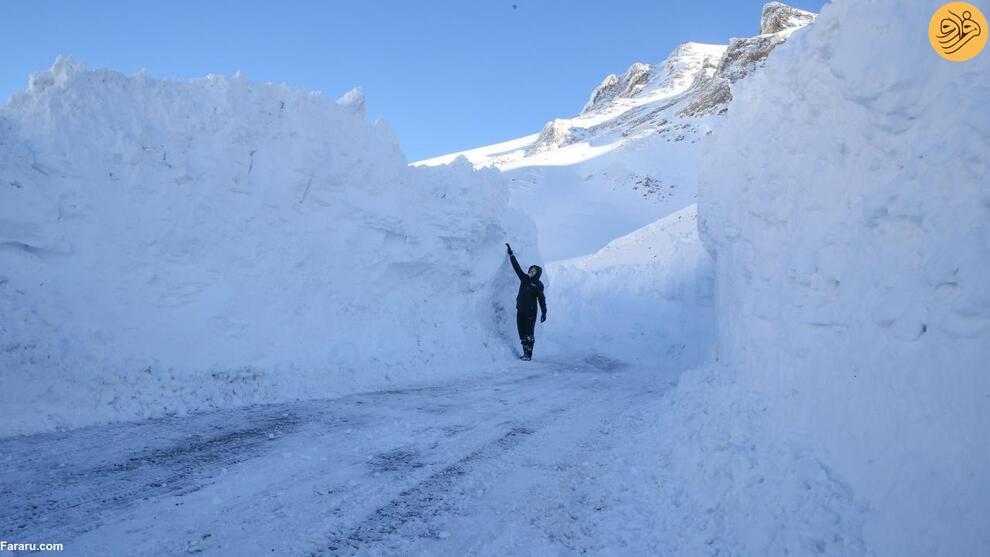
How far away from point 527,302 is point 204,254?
703cm

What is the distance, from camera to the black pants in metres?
12.2

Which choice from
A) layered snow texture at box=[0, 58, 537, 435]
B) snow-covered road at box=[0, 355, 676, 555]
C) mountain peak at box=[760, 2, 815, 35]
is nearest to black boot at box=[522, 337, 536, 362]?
layered snow texture at box=[0, 58, 537, 435]

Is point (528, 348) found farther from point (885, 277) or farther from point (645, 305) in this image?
point (885, 277)

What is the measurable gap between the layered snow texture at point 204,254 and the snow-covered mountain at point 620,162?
2798cm

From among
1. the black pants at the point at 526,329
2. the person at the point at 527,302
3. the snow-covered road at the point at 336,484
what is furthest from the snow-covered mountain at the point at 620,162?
the snow-covered road at the point at 336,484

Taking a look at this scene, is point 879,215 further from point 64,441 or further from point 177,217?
point 177,217

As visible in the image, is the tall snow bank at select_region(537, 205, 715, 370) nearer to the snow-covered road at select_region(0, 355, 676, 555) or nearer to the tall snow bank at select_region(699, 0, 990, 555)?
the snow-covered road at select_region(0, 355, 676, 555)

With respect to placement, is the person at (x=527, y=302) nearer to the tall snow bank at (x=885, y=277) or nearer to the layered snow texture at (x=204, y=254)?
the layered snow texture at (x=204, y=254)

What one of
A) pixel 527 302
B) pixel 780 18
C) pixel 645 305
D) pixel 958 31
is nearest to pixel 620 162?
pixel 645 305

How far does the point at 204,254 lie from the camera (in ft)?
25.8

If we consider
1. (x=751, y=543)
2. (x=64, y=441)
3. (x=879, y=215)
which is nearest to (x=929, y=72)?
(x=879, y=215)

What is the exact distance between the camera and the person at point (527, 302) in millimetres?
12328

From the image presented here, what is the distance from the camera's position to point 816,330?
4.71 metres

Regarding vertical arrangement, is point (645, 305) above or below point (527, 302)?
below
